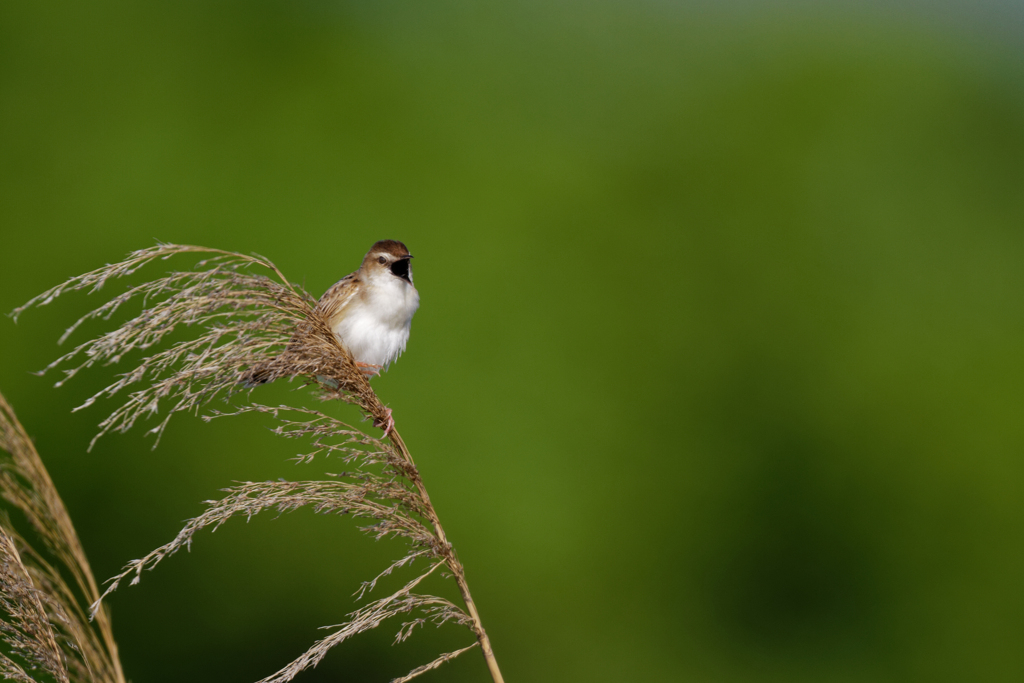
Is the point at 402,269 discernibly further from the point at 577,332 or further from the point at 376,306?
the point at 577,332

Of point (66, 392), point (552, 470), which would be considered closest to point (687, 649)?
point (552, 470)

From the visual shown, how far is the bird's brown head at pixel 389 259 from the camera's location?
4.05 m

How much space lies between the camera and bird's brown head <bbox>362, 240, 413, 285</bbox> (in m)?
4.05

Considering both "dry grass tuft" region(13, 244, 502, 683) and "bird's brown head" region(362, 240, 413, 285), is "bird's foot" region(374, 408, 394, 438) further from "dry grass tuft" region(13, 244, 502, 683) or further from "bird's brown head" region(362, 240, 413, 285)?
"bird's brown head" region(362, 240, 413, 285)

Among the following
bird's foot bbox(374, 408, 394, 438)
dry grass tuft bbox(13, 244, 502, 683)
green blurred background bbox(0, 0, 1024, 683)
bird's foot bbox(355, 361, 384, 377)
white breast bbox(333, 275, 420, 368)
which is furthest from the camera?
green blurred background bbox(0, 0, 1024, 683)

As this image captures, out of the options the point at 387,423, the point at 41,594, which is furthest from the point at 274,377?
the point at 41,594

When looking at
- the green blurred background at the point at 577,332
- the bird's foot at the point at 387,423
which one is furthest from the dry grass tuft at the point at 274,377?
the green blurred background at the point at 577,332

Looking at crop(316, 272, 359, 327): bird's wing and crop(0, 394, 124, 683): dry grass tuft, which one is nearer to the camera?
crop(0, 394, 124, 683): dry grass tuft

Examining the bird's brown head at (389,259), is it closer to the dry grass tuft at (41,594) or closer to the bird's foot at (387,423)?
the bird's foot at (387,423)

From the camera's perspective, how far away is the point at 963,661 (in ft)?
36.6

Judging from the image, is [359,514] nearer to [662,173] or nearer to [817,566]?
[817,566]

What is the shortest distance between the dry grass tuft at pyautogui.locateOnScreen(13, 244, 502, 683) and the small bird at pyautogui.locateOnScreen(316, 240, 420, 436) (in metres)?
1.44

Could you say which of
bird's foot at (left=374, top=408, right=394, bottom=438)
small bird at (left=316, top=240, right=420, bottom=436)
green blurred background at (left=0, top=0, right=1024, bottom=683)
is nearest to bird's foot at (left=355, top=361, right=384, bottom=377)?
small bird at (left=316, top=240, right=420, bottom=436)

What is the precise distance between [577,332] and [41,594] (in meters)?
9.54
